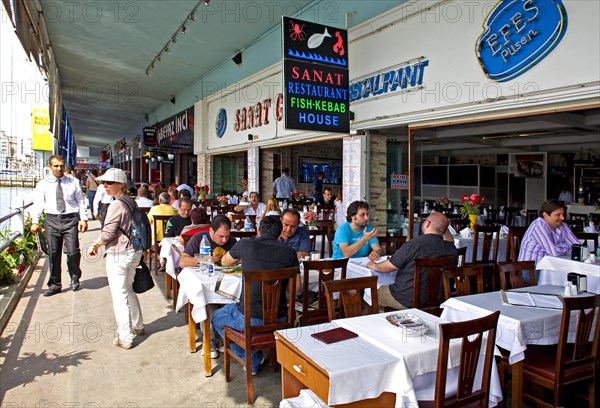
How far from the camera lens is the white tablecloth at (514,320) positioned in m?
2.60

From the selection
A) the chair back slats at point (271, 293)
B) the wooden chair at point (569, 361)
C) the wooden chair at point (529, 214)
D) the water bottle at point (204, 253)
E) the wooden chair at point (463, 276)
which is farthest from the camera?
the wooden chair at point (529, 214)

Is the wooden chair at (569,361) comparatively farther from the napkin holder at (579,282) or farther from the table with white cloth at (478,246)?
the table with white cloth at (478,246)

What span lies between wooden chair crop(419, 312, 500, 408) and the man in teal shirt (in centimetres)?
219

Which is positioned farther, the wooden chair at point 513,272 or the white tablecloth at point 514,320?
the wooden chair at point 513,272

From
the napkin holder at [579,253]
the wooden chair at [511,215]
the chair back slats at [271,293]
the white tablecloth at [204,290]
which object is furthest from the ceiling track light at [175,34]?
the wooden chair at [511,215]

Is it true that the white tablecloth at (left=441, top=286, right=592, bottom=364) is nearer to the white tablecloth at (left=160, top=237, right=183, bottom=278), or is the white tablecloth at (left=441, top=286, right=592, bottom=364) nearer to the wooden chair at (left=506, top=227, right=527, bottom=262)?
the wooden chair at (left=506, top=227, right=527, bottom=262)

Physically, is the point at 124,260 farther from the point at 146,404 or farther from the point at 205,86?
the point at 205,86

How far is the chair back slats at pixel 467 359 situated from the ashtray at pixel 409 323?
248 millimetres

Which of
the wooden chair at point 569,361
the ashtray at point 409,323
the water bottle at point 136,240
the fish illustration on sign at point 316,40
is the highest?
→ the fish illustration on sign at point 316,40

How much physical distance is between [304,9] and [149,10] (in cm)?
331

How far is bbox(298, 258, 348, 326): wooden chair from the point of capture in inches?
132

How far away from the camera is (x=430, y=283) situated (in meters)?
3.57

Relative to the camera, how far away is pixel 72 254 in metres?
5.84

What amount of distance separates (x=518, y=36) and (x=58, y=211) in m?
6.14
